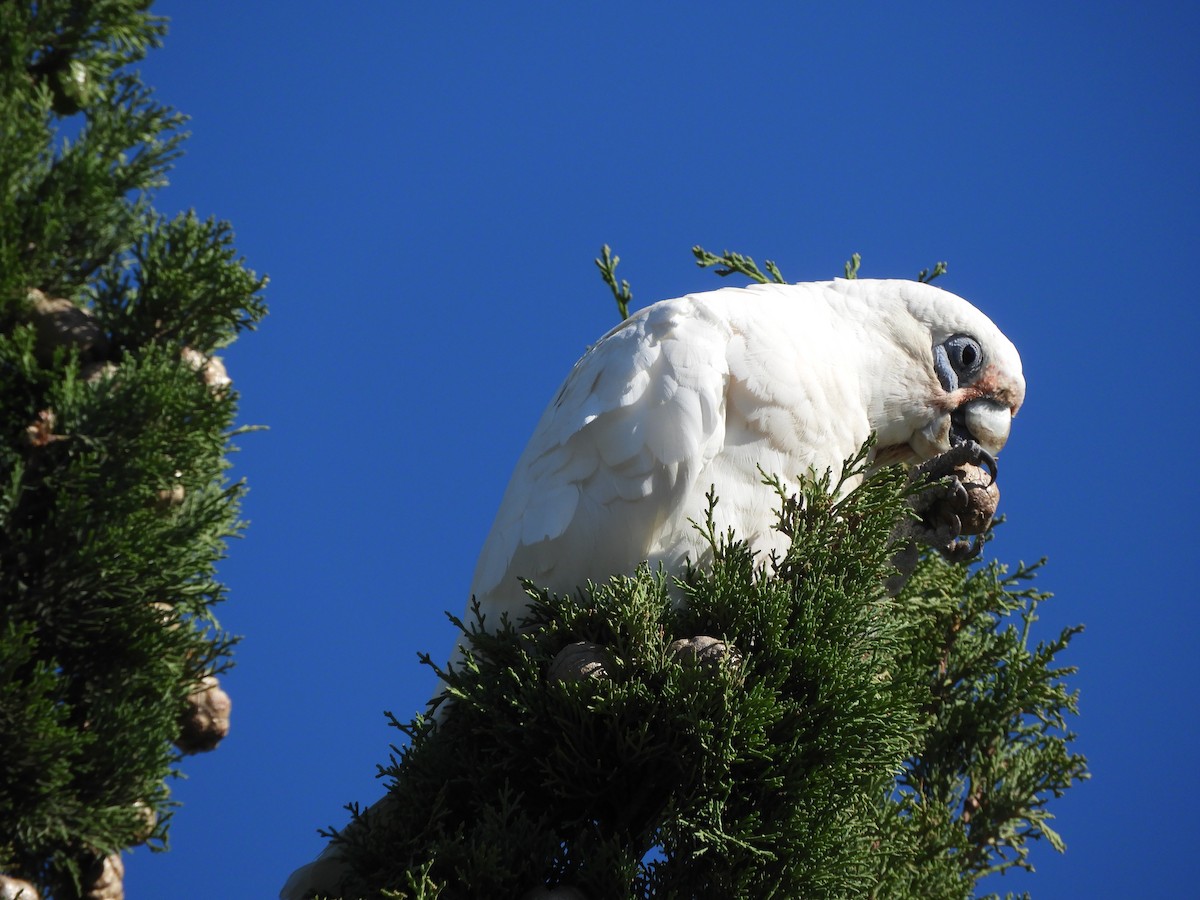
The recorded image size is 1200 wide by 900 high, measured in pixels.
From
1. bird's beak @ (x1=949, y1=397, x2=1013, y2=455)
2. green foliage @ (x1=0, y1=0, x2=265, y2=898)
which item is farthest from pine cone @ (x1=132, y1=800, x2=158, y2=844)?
bird's beak @ (x1=949, y1=397, x2=1013, y2=455)

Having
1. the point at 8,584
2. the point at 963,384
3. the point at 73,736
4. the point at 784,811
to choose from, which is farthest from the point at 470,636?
the point at 963,384

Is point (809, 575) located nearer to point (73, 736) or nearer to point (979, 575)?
point (979, 575)

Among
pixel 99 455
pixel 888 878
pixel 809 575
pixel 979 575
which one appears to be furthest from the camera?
pixel 979 575

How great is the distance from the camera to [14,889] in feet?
8.37

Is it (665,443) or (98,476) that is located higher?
(665,443)

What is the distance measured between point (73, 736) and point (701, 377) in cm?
157

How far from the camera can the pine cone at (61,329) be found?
294 cm

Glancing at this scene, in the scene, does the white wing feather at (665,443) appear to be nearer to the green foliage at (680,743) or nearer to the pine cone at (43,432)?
the green foliage at (680,743)

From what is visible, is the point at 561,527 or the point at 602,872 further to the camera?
the point at 561,527

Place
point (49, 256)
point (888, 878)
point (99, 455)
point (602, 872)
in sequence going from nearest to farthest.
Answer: point (602, 872) < point (888, 878) < point (99, 455) < point (49, 256)

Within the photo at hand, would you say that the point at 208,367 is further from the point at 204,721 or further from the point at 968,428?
the point at 968,428

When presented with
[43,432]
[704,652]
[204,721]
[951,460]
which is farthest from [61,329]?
Result: [951,460]

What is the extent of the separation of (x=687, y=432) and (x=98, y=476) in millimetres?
1359

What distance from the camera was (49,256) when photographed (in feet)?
9.82
